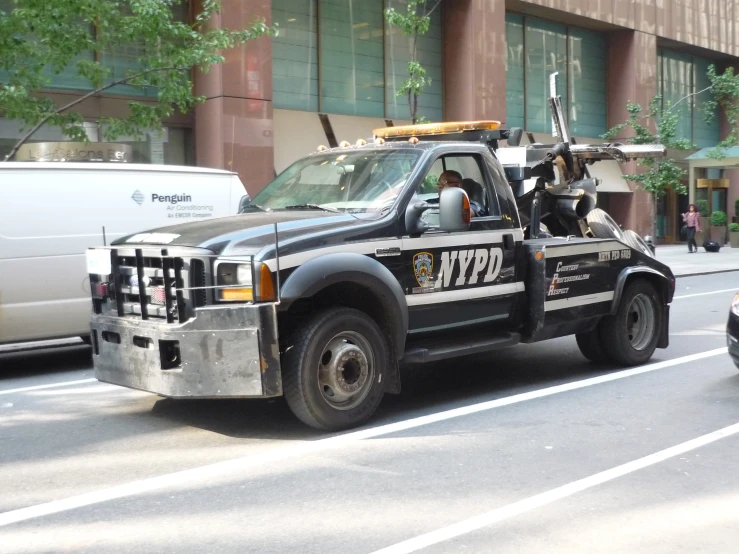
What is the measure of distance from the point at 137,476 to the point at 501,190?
3.85 metres

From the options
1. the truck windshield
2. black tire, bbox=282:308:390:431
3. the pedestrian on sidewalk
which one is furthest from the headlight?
the pedestrian on sidewalk

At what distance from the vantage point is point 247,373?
5742 millimetres

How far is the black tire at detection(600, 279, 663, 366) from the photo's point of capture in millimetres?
8570

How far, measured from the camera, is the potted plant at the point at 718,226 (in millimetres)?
37500

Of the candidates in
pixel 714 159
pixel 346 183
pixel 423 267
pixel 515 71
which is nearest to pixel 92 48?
pixel 346 183

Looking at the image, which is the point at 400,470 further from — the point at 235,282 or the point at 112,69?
the point at 112,69

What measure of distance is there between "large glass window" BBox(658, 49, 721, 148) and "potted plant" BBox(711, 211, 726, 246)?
151 inches

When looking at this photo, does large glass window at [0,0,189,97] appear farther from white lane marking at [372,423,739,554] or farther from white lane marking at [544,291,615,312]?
white lane marking at [372,423,739,554]

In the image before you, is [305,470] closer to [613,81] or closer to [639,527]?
[639,527]

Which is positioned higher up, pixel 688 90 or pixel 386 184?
pixel 688 90

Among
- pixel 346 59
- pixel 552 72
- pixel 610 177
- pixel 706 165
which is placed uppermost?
pixel 552 72

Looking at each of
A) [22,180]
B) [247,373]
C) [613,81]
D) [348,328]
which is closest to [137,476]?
[247,373]

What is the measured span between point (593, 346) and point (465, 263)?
2.38 m

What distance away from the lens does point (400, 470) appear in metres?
5.33
